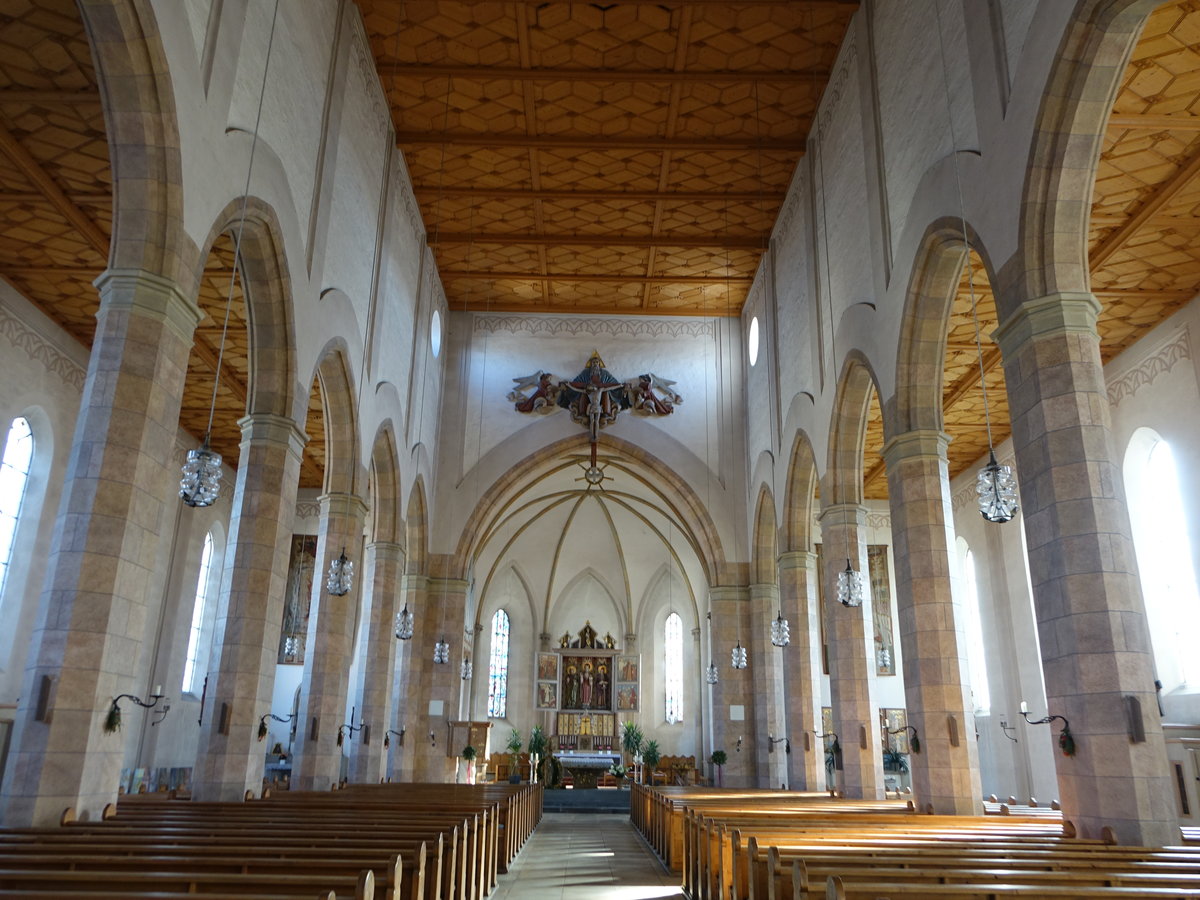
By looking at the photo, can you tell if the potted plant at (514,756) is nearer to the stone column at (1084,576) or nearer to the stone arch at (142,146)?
the stone column at (1084,576)

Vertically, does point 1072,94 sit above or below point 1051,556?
above

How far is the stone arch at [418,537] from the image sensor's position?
1945 centimetres

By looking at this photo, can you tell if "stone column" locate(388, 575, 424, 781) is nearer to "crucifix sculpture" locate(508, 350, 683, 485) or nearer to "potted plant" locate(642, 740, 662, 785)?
"crucifix sculpture" locate(508, 350, 683, 485)

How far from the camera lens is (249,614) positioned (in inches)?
389

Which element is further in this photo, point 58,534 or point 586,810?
point 586,810

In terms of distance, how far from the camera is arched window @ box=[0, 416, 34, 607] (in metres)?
14.0

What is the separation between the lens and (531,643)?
3092 cm

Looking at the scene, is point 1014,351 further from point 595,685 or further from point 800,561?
point 595,685

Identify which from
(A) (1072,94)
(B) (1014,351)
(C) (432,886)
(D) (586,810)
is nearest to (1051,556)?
(B) (1014,351)

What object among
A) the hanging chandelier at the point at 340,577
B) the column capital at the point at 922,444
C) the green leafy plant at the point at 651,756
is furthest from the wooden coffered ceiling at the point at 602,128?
the green leafy plant at the point at 651,756

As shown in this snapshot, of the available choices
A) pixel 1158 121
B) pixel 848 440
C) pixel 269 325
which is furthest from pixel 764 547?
pixel 269 325

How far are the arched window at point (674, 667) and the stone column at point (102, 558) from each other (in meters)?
24.8

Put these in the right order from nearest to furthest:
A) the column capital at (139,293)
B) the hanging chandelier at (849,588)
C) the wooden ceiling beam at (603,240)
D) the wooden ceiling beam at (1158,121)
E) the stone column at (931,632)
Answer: the column capital at (139,293) < the stone column at (931,632) < the wooden ceiling beam at (1158,121) < the hanging chandelier at (849,588) < the wooden ceiling beam at (603,240)

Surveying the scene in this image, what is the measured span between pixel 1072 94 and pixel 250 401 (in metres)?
9.04
